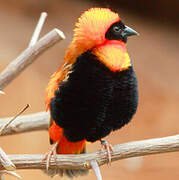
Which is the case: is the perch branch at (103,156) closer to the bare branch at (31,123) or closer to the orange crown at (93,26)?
the orange crown at (93,26)

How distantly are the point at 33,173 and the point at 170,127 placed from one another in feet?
4.00

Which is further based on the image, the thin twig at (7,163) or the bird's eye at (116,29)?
the bird's eye at (116,29)

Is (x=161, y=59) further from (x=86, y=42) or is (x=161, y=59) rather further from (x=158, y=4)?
(x=86, y=42)

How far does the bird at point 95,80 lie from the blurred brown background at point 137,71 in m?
1.68

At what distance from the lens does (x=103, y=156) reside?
1.63 m

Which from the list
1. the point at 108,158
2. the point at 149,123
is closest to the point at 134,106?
the point at 108,158

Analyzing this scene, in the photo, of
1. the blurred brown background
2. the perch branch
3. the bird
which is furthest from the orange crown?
the blurred brown background

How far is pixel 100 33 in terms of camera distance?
5.11 ft

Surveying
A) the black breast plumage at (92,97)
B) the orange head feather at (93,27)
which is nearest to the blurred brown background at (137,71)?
the black breast plumage at (92,97)

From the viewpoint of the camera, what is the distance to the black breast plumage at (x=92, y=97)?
5.26ft

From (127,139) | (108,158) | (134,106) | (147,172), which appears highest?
(134,106)

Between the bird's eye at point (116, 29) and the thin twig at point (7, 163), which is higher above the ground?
the bird's eye at point (116, 29)

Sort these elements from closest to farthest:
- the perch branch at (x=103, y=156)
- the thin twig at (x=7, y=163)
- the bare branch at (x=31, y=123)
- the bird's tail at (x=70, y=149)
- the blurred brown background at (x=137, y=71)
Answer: the thin twig at (x=7, y=163), the perch branch at (x=103, y=156), the bird's tail at (x=70, y=149), the bare branch at (x=31, y=123), the blurred brown background at (x=137, y=71)

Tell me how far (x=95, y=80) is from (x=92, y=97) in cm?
7
